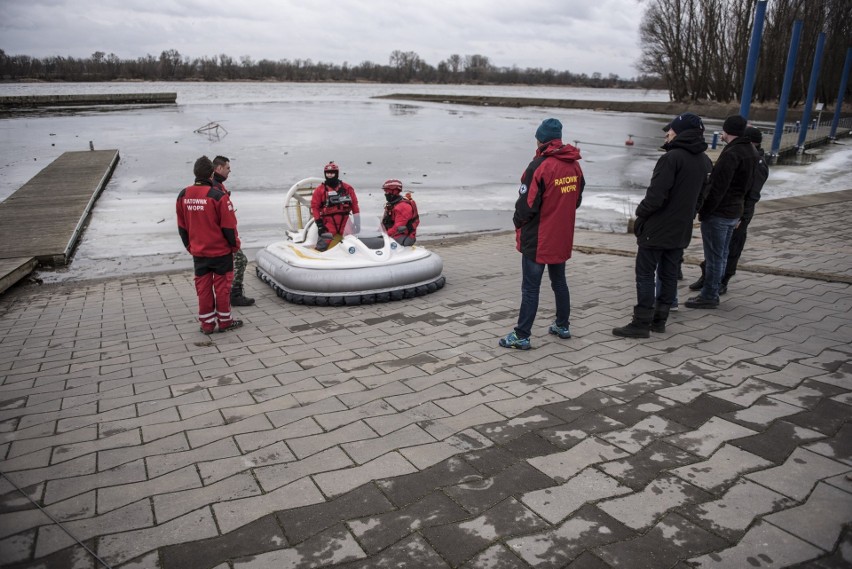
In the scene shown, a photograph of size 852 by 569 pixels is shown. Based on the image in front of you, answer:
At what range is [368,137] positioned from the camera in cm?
2984

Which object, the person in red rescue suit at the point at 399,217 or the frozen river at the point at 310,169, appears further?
the frozen river at the point at 310,169

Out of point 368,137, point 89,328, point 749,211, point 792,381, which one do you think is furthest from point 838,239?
point 368,137

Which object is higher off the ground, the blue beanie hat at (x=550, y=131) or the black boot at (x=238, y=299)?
the blue beanie hat at (x=550, y=131)

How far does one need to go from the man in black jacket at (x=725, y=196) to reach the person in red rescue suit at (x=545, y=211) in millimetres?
1693

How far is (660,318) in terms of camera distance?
488cm

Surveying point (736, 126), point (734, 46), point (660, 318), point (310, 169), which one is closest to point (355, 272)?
point (660, 318)

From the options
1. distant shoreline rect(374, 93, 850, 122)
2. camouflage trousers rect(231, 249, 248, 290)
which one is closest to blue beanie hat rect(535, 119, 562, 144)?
camouflage trousers rect(231, 249, 248, 290)

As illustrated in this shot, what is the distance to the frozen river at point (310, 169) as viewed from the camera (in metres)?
10.9

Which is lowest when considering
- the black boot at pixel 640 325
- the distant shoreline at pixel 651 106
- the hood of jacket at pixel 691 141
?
the black boot at pixel 640 325

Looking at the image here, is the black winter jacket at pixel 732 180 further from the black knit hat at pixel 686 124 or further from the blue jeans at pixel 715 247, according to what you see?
the black knit hat at pixel 686 124

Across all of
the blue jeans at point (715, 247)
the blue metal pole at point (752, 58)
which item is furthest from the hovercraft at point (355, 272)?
the blue metal pole at point (752, 58)

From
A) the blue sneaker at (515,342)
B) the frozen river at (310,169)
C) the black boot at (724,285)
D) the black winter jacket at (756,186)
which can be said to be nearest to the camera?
the blue sneaker at (515,342)

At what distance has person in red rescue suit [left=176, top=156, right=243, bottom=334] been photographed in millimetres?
5188

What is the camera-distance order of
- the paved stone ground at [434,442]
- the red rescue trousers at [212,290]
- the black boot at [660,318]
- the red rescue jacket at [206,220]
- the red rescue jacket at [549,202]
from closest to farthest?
the paved stone ground at [434,442] → the red rescue jacket at [549,202] → the black boot at [660,318] → the red rescue jacket at [206,220] → the red rescue trousers at [212,290]
